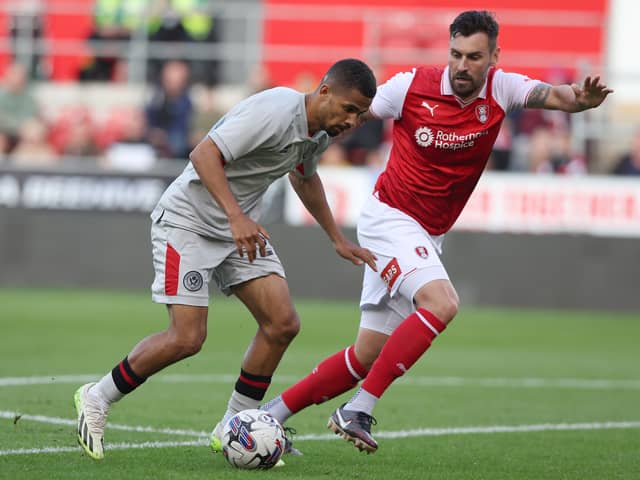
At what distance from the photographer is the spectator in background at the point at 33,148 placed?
1908 centimetres

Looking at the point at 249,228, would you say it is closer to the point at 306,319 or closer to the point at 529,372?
the point at 529,372

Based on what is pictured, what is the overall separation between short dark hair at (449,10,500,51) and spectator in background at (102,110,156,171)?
11.8 metres

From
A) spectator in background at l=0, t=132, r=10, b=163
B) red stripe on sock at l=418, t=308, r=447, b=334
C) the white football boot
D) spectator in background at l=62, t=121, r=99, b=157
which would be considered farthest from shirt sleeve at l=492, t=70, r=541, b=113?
spectator in background at l=0, t=132, r=10, b=163

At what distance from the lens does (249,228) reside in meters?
6.30

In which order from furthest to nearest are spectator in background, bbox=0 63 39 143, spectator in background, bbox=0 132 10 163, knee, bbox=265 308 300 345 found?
spectator in background, bbox=0 63 39 143, spectator in background, bbox=0 132 10 163, knee, bbox=265 308 300 345

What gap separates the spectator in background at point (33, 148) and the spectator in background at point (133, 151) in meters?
0.88

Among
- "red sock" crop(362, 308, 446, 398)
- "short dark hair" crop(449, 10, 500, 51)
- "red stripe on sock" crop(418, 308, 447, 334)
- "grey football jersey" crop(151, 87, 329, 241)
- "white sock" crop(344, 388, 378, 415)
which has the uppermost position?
"short dark hair" crop(449, 10, 500, 51)

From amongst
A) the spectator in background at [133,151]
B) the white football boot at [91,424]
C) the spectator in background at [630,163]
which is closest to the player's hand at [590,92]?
the white football boot at [91,424]

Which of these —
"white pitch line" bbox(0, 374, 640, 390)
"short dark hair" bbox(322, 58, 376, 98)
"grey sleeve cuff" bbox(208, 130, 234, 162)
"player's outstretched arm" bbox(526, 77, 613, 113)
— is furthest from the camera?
"white pitch line" bbox(0, 374, 640, 390)

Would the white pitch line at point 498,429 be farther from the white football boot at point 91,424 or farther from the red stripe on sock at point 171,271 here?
the red stripe on sock at point 171,271

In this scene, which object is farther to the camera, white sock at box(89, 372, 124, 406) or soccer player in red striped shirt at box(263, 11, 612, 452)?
soccer player in red striped shirt at box(263, 11, 612, 452)

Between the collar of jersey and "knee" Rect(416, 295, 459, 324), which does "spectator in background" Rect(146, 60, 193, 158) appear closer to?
the collar of jersey

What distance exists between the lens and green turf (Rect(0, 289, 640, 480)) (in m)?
6.74

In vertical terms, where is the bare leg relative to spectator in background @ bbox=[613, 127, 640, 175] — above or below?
above
